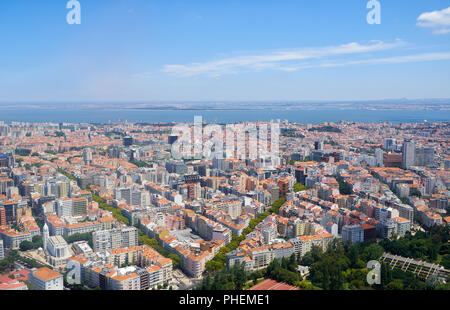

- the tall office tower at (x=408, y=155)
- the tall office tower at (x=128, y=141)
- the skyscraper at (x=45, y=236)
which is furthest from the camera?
the tall office tower at (x=128, y=141)

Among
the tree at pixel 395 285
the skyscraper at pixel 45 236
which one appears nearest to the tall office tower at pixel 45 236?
the skyscraper at pixel 45 236

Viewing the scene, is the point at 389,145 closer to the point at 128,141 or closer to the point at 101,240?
the point at 128,141

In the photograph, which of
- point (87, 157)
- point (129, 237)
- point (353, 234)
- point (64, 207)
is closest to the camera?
point (129, 237)

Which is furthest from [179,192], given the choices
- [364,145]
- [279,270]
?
[364,145]

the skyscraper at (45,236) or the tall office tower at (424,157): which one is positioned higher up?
the tall office tower at (424,157)

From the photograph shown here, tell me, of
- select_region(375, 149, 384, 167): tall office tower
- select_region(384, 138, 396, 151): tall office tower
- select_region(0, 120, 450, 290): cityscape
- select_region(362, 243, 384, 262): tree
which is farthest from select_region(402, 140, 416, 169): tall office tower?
select_region(362, 243, 384, 262): tree

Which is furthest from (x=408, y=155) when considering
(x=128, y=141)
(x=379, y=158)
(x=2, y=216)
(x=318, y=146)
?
(x=2, y=216)

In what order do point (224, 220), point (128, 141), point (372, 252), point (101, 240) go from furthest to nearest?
point (128, 141) < point (224, 220) < point (101, 240) < point (372, 252)

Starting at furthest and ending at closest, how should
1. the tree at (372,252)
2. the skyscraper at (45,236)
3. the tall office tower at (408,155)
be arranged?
1. the tall office tower at (408,155)
2. the skyscraper at (45,236)
3. the tree at (372,252)

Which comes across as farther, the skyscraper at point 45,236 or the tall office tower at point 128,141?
the tall office tower at point 128,141

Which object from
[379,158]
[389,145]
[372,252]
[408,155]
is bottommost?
[372,252]

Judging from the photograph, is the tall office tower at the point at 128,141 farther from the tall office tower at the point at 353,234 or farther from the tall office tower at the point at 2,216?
the tall office tower at the point at 353,234

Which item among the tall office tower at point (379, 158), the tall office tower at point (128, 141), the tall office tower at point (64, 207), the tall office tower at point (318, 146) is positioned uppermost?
the tall office tower at point (128, 141)
